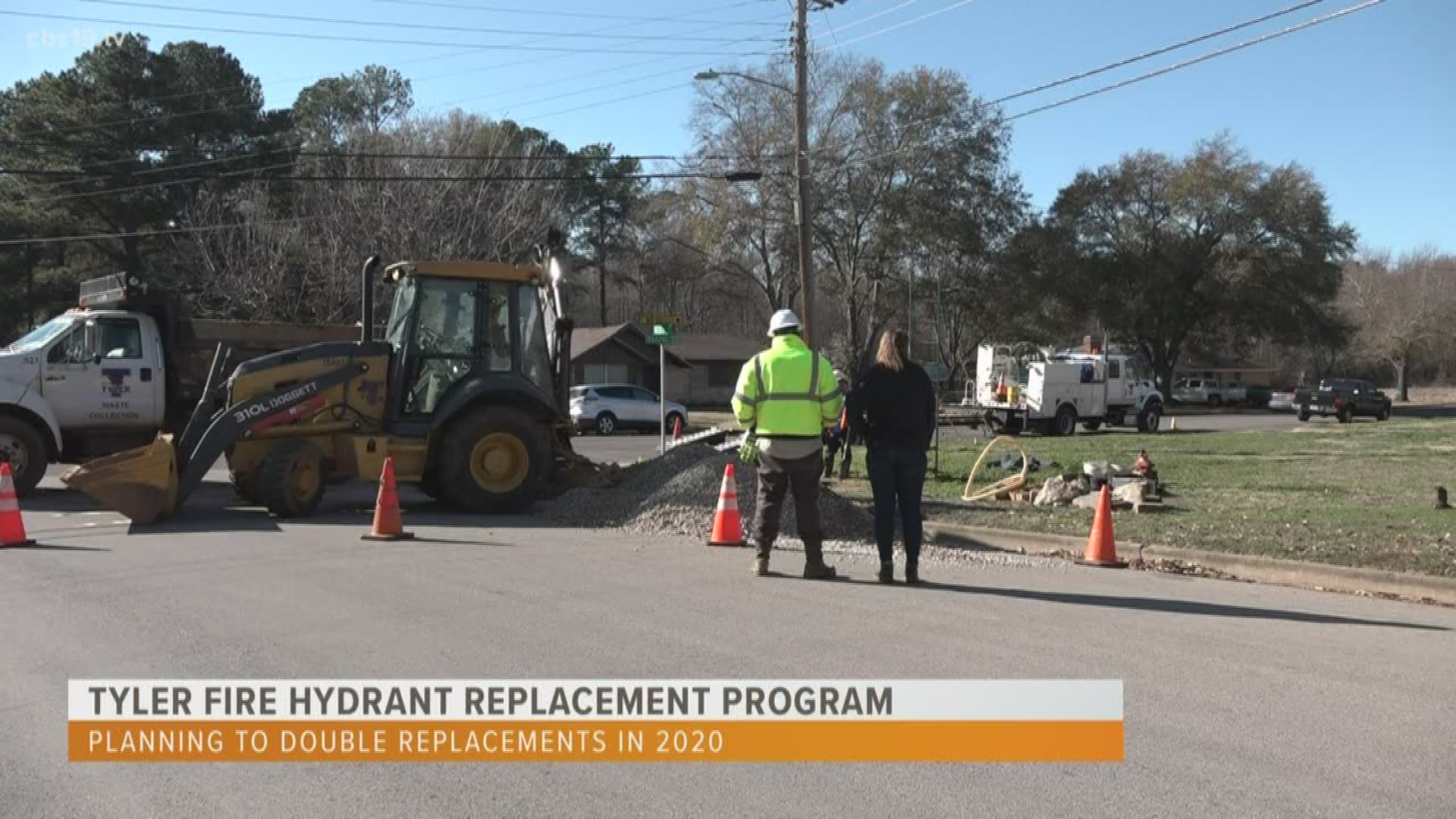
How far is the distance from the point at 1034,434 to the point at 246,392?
26.8m

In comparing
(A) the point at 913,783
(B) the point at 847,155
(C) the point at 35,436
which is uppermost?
(B) the point at 847,155

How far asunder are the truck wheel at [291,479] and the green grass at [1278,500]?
270 inches

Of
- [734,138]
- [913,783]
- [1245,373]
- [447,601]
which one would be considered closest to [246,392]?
[447,601]

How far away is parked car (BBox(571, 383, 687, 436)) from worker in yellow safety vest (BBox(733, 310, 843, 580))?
27716mm

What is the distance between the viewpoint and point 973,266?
54.4 m

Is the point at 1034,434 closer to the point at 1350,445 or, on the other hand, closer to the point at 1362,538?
the point at 1350,445

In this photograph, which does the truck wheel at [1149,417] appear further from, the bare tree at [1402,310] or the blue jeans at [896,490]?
the bare tree at [1402,310]

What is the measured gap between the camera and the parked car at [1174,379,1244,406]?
7250 centimetres

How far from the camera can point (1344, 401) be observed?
A: 44844mm

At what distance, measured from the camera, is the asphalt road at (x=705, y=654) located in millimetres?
4523

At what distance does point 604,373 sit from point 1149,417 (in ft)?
81.7

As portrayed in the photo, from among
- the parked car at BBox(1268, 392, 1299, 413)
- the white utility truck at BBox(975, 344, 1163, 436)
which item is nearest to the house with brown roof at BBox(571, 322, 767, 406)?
the white utility truck at BBox(975, 344, 1163, 436)

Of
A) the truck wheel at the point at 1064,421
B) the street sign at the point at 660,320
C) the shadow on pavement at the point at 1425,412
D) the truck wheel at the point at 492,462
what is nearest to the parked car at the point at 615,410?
the truck wheel at the point at 1064,421
